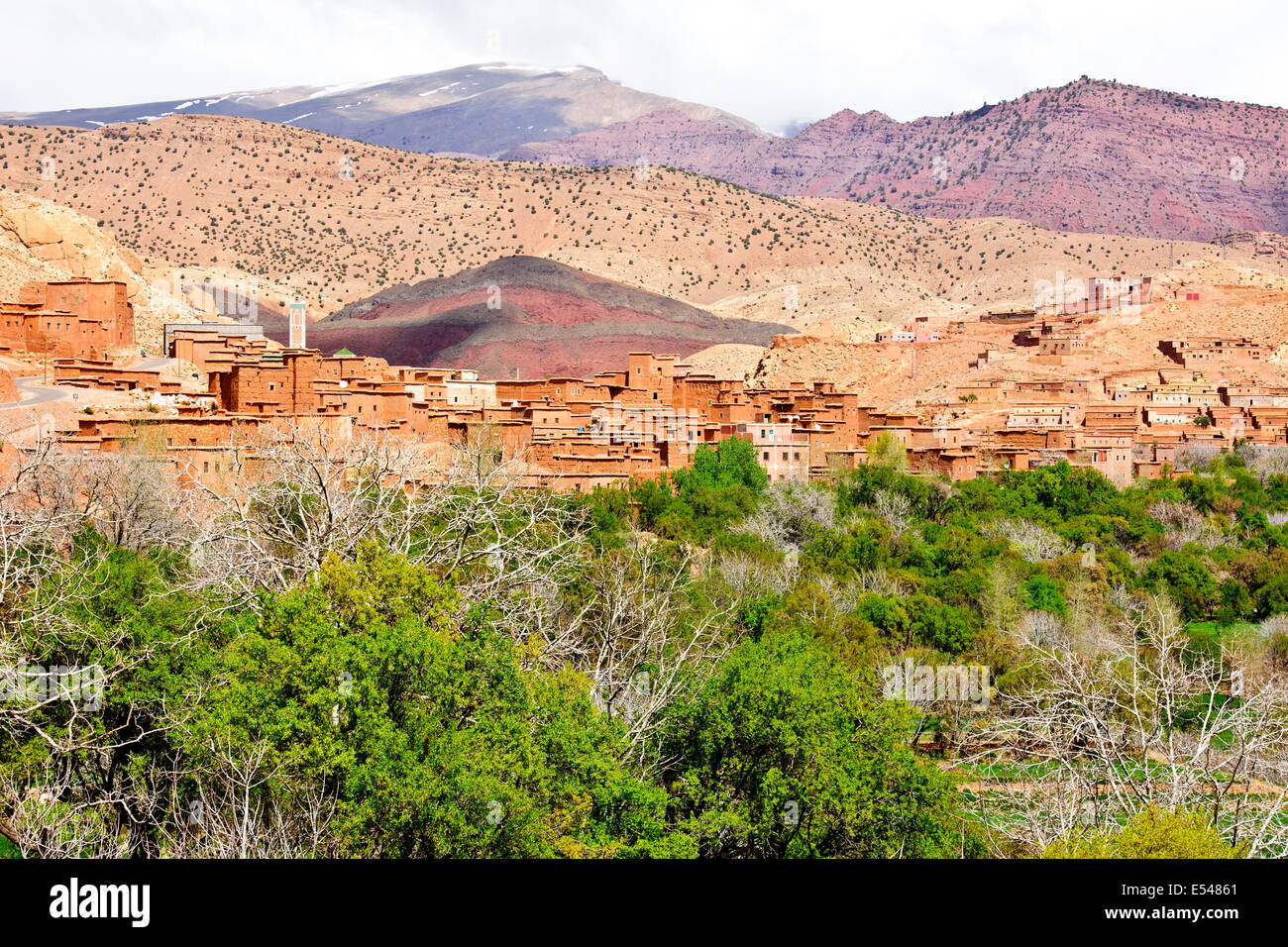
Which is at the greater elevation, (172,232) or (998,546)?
(172,232)

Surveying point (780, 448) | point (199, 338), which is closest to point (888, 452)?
point (780, 448)

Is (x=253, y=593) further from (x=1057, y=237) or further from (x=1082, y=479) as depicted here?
(x=1057, y=237)

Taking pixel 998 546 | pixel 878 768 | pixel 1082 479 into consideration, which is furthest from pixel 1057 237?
pixel 878 768

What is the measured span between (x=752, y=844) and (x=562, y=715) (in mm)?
2162

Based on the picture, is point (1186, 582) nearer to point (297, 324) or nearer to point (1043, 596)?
point (1043, 596)

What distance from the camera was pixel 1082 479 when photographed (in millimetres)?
40188

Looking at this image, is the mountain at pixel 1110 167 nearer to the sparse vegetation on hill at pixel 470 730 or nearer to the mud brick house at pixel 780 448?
the mud brick house at pixel 780 448

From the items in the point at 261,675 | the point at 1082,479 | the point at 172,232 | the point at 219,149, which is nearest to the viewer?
the point at 261,675

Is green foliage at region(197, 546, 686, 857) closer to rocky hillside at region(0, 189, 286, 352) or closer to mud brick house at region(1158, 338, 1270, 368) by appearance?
rocky hillside at region(0, 189, 286, 352)

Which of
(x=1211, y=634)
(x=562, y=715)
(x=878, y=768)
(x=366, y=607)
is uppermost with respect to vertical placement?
(x=366, y=607)

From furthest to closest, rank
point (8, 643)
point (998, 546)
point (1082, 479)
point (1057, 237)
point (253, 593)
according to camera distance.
Result: point (1057, 237)
point (1082, 479)
point (998, 546)
point (253, 593)
point (8, 643)

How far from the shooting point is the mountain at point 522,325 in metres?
71.6

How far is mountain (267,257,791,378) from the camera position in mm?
71562

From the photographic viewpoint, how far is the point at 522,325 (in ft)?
251
